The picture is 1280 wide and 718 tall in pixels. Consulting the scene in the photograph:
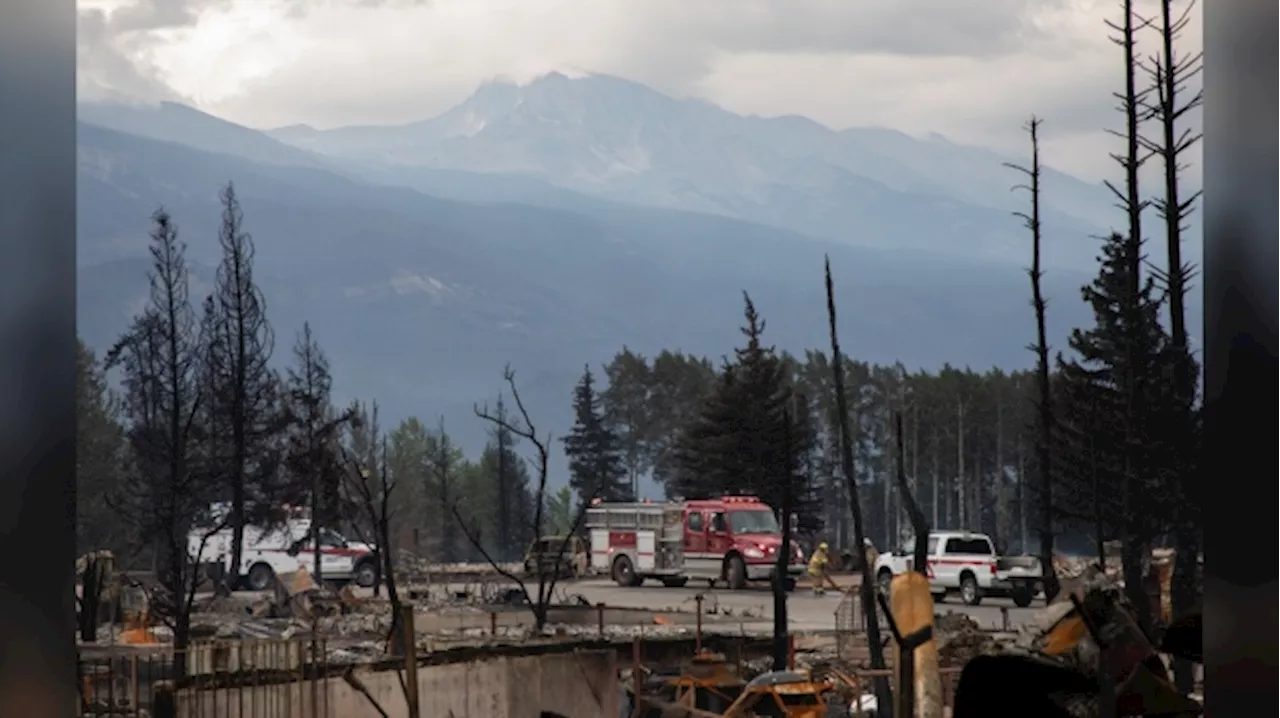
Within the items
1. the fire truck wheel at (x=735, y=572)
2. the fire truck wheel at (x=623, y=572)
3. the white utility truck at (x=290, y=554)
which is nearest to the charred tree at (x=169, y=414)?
the white utility truck at (x=290, y=554)

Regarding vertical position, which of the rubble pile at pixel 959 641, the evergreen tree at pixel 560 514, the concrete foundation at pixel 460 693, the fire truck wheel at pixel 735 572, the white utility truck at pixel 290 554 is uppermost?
the evergreen tree at pixel 560 514

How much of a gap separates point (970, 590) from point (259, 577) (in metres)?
22.1

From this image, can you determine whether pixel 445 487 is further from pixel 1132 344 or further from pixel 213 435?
pixel 1132 344

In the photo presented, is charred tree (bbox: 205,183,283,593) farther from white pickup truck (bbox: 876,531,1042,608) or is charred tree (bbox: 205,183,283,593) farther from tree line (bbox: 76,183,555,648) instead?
white pickup truck (bbox: 876,531,1042,608)

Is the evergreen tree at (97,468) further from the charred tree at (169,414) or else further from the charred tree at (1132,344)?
the charred tree at (1132,344)

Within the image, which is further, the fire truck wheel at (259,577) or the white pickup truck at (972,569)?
the fire truck wheel at (259,577)

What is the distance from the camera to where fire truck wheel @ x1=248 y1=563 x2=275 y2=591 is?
50969mm

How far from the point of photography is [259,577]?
2018 inches

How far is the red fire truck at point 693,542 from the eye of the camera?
44938mm

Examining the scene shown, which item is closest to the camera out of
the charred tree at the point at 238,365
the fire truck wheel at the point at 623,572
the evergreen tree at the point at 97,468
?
the charred tree at the point at 238,365

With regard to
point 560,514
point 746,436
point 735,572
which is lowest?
point 735,572

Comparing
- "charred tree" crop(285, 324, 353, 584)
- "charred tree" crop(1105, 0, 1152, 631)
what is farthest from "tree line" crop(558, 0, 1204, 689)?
"charred tree" crop(285, 324, 353, 584)

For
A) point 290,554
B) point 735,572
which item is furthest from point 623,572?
point 290,554

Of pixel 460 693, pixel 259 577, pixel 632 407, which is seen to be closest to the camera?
pixel 460 693
